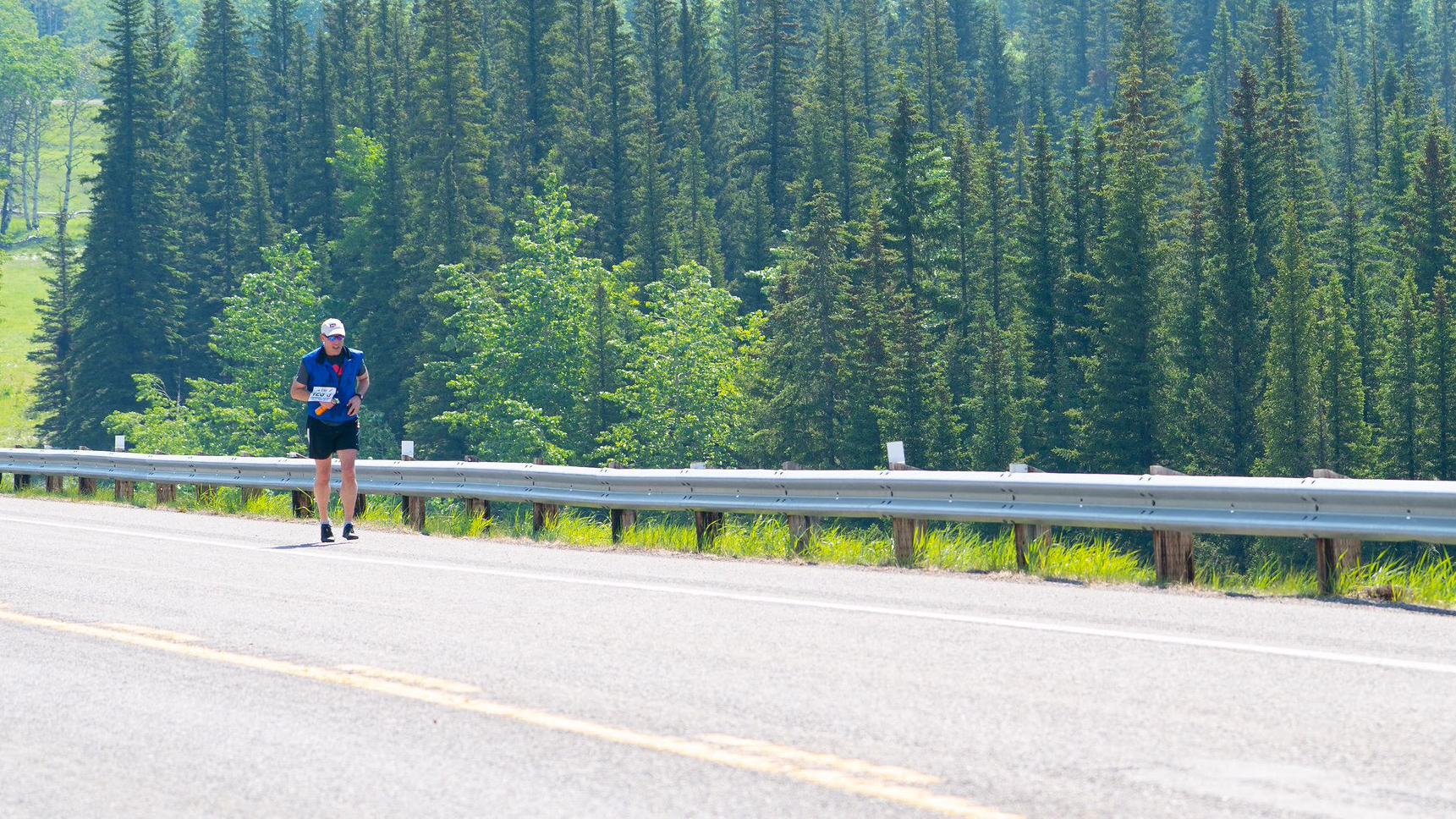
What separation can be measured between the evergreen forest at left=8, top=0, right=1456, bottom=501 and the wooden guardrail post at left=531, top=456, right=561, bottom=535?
4984cm

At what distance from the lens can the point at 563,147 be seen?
300 feet

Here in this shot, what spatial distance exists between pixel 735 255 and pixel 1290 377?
36.6 metres

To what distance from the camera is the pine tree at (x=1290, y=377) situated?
68125 mm

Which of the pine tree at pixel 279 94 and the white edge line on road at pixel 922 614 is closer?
the white edge line on road at pixel 922 614

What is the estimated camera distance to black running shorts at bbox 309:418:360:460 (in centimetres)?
1487

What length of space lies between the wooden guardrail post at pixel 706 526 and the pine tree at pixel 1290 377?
56374mm

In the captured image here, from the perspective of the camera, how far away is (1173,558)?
1093 centimetres

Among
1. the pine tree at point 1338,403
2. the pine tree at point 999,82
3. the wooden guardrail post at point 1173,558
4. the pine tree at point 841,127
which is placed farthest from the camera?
the pine tree at point 999,82

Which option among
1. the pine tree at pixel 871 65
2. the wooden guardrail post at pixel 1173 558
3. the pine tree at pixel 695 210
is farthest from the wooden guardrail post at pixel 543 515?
the pine tree at pixel 871 65

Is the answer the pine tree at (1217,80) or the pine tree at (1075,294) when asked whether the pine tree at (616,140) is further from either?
the pine tree at (1217,80)

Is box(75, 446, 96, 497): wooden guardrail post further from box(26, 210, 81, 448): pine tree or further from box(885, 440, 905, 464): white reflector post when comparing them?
box(26, 210, 81, 448): pine tree

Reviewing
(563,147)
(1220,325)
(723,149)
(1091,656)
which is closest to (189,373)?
(563,147)

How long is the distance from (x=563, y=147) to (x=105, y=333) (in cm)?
2605

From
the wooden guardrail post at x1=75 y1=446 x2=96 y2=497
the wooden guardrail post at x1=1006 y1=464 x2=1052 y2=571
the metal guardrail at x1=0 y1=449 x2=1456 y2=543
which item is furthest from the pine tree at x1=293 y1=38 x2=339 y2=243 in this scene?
the wooden guardrail post at x1=1006 y1=464 x2=1052 y2=571
